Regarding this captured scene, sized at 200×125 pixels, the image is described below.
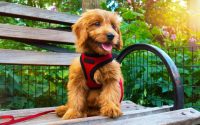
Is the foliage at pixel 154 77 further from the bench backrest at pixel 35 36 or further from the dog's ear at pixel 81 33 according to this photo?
the dog's ear at pixel 81 33

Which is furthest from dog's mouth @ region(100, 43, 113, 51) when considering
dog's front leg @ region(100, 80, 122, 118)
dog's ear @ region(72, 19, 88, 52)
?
dog's front leg @ region(100, 80, 122, 118)

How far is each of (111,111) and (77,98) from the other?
0.87ft

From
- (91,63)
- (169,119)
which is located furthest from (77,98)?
(169,119)

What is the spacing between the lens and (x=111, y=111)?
202 centimetres

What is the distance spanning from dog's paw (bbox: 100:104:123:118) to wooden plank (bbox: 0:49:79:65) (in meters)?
0.97

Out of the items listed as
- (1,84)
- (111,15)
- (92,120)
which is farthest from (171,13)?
(92,120)

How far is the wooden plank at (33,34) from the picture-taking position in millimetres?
2691

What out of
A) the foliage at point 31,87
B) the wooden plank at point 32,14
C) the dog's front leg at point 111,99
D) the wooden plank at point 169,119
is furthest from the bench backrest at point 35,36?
the wooden plank at point 169,119

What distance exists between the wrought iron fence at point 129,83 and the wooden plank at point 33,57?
26.7 inches

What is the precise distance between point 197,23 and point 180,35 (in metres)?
0.72

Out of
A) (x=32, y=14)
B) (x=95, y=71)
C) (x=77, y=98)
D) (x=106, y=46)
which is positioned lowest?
(x=77, y=98)

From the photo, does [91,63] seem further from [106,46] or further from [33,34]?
[33,34]

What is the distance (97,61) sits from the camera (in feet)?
7.07

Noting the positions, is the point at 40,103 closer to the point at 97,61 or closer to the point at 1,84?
the point at 1,84
